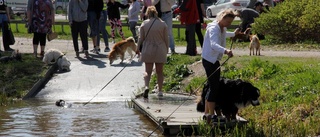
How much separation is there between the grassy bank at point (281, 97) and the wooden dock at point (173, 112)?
41 centimetres

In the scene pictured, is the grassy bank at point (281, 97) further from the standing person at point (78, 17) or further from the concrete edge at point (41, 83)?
the standing person at point (78, 17)

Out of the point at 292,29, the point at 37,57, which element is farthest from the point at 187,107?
the point at 292,29

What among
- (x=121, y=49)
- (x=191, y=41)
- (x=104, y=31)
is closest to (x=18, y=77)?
(x=121, y=49)

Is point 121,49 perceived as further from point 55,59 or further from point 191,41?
point 191,41

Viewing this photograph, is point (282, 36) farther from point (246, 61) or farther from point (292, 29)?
point (246, 61)

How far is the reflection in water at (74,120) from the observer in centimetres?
1081

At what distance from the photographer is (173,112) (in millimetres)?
11305

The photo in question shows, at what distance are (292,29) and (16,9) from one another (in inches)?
1270

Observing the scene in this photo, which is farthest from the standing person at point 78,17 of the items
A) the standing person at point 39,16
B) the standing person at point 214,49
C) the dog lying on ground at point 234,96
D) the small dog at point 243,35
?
the standing person at point 214,49

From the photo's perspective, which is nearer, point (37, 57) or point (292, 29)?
point (37, 57)

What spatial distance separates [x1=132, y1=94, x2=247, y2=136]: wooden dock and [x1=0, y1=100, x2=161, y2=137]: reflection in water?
0.17 metres

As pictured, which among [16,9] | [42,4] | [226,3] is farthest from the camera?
[16,9]

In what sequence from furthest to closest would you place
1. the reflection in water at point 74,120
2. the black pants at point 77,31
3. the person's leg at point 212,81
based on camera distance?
the black pants at point 77,31
the reflection in water at point 74,120
the person's leg at point 212,81

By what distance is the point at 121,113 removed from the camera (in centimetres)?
1262
